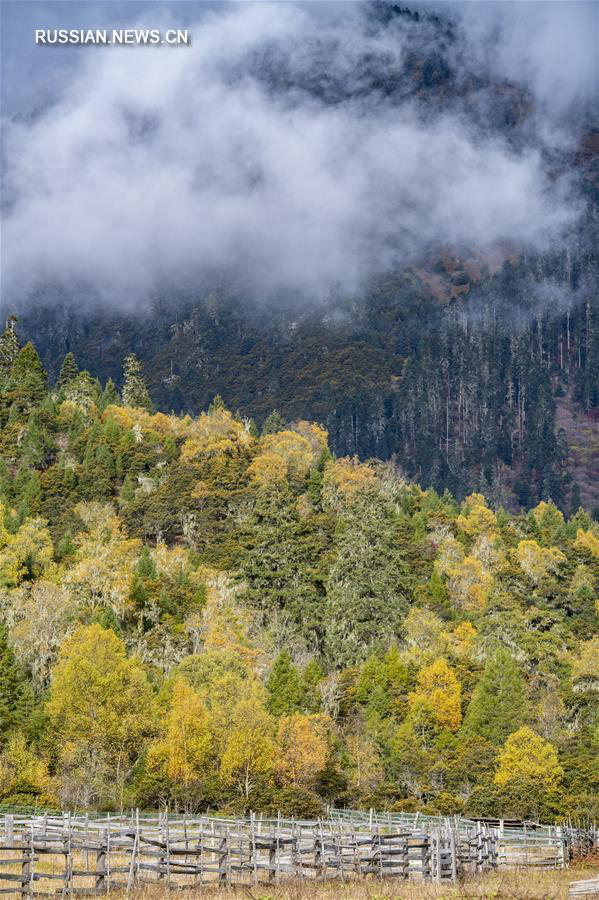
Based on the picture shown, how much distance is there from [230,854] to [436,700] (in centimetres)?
6138

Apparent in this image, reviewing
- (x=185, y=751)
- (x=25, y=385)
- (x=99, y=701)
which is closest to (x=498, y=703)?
(x=185, y=751)

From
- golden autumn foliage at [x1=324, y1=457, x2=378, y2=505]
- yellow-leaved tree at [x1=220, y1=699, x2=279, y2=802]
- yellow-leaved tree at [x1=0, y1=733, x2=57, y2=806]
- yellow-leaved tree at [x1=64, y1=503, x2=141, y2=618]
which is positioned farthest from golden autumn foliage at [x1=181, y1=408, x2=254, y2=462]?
yellow-leaved tree at [x1=0, y1=733, x2=57, y2=806]

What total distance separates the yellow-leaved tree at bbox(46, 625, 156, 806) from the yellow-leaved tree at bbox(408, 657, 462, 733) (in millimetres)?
23288

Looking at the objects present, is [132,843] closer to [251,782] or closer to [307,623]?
[251,782]

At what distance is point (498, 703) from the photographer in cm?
10869

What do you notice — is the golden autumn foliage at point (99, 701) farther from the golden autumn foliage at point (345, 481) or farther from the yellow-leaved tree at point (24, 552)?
the golden autumn foliage at point (345, 481)

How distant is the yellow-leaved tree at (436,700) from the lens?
109188 millimetres

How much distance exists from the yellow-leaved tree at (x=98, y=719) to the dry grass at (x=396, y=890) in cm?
4204

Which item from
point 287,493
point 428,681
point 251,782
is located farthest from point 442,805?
point 287,493

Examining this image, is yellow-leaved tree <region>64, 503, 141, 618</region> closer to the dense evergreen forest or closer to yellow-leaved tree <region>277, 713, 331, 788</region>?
the dense evergreen forest

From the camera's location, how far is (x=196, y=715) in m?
93.6

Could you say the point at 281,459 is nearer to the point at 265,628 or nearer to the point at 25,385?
the point at 25,385

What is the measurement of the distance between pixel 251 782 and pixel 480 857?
3497cm

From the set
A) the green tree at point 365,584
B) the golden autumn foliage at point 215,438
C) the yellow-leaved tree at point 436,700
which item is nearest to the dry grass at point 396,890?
the yellow-leaved tree at point 436,700
